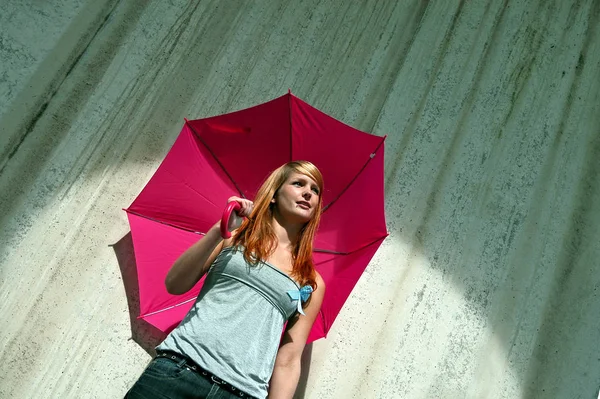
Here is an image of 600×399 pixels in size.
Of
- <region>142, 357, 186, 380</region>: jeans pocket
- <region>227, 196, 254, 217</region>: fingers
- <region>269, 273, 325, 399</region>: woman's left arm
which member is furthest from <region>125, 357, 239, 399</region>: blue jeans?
<region>227, 196, 254, 217</region>: fingers

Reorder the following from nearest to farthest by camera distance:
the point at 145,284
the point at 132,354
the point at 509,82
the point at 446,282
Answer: the point at 145,284 → the point at 132,354 → the point at 446,282 → the point at 509,82

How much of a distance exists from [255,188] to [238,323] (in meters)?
0.82

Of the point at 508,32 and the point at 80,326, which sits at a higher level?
the point at 508,32

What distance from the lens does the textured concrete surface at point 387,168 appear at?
3.27 meters

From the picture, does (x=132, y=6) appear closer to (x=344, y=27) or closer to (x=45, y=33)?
(x=45, y=33)

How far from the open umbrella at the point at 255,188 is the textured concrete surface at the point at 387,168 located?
39cm

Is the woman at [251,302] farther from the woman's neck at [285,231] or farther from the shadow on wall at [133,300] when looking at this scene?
the shadow on wall at [133,300]

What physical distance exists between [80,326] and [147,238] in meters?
0.62

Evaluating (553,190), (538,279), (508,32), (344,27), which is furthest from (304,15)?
(538,279)

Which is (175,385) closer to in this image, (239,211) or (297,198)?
(239,211)

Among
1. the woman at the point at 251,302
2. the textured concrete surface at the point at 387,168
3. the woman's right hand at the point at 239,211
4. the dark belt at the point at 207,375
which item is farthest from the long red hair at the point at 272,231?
the textured concrete surface at the point at 387,168

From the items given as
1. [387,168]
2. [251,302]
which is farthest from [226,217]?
[387,168]

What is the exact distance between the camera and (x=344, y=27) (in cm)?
406

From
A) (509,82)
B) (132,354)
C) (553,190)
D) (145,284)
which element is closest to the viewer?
(145,284)
